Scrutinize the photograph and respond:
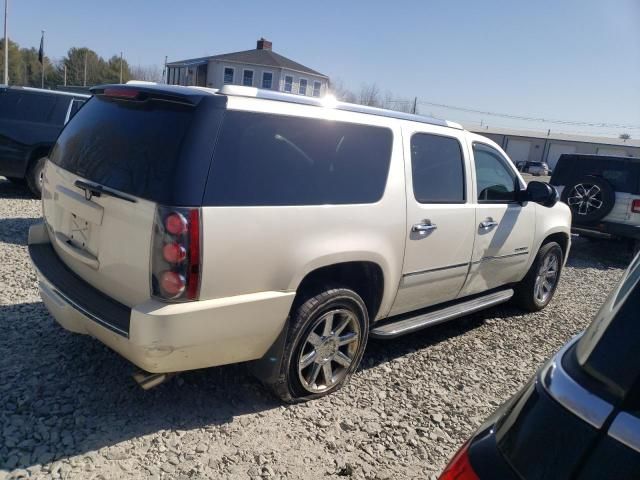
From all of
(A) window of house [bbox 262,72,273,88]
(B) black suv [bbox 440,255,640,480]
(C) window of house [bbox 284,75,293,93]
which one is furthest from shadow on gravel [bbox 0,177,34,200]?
(C) window of house [bbox 284,75,293,93]

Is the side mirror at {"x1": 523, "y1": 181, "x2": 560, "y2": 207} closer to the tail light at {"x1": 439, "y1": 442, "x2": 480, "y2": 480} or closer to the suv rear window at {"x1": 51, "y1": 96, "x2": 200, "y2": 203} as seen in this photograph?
the suv rear window at {"x1": 51, "y1": 96, "x2": 200, "y2": 203}

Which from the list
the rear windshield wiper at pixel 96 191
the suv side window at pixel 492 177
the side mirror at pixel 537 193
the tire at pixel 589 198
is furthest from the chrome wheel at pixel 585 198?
the rear windshield wiper at pixel 96 191

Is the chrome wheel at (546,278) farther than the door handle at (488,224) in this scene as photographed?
Yes

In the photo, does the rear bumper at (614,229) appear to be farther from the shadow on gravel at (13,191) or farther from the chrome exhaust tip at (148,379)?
the shadow on gravel at (13,191)

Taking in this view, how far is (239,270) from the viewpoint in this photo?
272 centimetres

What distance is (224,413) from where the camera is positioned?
3.18m

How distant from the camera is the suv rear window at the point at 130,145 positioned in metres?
2.64

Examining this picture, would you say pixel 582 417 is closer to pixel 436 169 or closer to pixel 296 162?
pixel 296 162

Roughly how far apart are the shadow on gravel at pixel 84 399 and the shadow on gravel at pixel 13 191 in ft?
20.3

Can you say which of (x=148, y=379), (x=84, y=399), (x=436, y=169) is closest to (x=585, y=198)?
(x=436, y=169)

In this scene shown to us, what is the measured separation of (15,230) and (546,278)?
6767 millimetres

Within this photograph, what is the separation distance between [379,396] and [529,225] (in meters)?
2.59

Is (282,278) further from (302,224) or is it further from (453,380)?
(453,380)

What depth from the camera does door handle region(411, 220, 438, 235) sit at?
368cm
